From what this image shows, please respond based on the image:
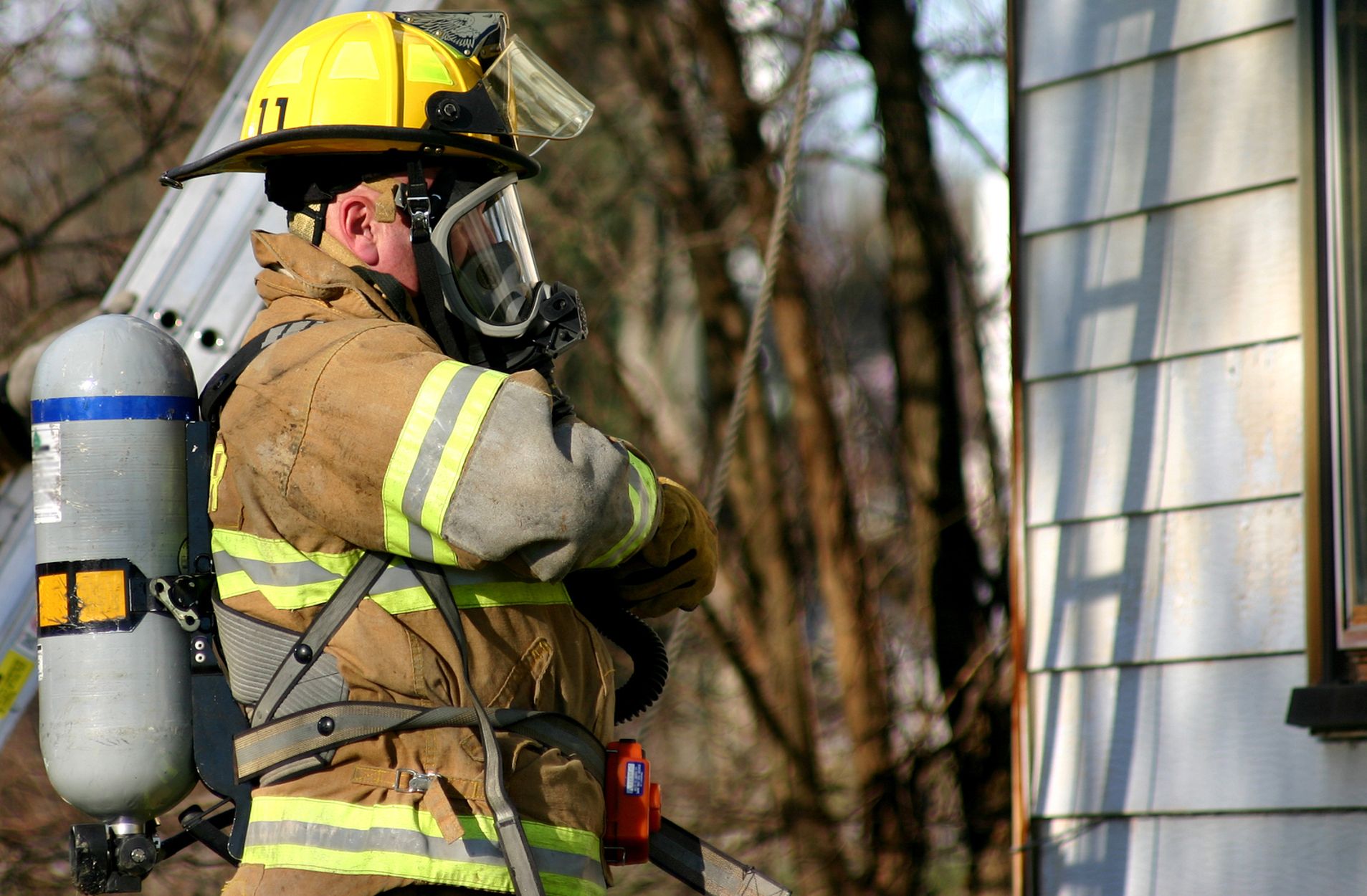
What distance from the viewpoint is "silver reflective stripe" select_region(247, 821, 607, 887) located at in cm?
207

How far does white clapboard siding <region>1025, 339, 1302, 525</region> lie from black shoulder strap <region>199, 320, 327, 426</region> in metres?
1.89

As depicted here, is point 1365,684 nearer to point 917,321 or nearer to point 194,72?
point 917,321

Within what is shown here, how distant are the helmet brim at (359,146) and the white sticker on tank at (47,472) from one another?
556 mm

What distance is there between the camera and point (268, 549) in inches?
87.1

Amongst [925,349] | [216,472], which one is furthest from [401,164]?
[925,349]

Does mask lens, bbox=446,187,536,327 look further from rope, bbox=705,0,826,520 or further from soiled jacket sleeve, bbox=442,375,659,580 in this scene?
rope, bbox=705,0,826,520

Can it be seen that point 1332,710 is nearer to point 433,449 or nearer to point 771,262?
point 771,262

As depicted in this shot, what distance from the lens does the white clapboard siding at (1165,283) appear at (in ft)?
10.5

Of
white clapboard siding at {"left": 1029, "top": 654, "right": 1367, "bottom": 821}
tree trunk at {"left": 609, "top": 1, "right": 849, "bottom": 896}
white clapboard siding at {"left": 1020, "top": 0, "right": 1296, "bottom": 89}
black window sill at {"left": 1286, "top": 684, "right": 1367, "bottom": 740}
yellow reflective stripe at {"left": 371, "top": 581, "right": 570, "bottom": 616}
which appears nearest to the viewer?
yellow reflective stripe at {"left": 371, "top": 581, "right": 570, "bottom": 616}

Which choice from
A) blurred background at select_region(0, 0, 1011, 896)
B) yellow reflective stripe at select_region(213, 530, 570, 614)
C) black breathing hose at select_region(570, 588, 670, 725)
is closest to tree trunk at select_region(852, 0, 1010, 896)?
blurred background at select_region(0, 0, 1011, 896)

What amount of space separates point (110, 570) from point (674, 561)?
2.87ft

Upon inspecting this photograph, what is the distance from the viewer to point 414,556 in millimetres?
2115

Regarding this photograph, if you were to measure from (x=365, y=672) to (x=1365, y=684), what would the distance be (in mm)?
1915

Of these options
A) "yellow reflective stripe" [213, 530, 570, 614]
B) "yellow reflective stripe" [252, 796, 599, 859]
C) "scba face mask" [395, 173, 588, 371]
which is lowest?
"yellow reflective stripe" [252, 796, 599, 859]
